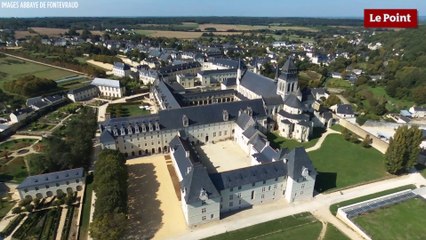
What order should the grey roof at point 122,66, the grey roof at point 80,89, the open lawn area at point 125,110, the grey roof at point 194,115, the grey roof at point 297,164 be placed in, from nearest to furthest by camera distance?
the grey roof at point 297,164, the grey roof at point 194,115, the open lawn area at point 125,110, the grey roof at point 80,89, the grey roof at point 122,66

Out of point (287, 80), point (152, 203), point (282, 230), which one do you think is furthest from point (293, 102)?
point (152, 203)

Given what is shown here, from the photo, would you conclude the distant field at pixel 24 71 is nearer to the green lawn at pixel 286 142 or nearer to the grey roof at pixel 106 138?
the grey roof at pixel 106 138

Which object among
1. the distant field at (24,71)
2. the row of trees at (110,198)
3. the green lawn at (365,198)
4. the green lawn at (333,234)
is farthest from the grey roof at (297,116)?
the distant field at (24,71)

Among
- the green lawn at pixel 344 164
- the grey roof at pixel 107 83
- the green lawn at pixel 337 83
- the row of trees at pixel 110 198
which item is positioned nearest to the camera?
the row of trees at pixel 110 198

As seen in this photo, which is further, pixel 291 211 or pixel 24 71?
pixel 24 71

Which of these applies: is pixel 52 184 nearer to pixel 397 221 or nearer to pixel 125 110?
pixel 125 110

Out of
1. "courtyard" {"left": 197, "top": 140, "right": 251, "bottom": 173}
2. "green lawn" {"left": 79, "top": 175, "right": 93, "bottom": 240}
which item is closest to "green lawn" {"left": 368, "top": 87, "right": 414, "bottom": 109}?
"courtyard" {"left": 197, "top": 140, "right": 251, "bottom": 173}
